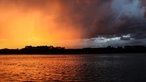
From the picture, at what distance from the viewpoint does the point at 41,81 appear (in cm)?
5950

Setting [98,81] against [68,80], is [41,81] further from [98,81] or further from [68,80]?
[98,81]

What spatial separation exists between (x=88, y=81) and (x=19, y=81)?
510 inches

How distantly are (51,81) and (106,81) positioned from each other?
33.4ft

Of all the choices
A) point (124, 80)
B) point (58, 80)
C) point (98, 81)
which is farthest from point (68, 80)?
point (124, 80)

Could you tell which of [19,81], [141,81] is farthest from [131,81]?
[19,81]

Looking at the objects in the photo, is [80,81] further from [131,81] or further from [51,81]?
[131,81]

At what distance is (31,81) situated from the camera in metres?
59.7

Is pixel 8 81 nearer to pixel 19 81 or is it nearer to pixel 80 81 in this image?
pixel 19 81

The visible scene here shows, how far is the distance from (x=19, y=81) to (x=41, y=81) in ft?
13.6

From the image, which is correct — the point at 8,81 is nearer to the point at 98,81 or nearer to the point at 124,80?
the point at 98,81

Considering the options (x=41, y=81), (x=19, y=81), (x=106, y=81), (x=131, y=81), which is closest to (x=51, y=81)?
(x=41, y=81)

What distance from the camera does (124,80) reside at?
6016 cm

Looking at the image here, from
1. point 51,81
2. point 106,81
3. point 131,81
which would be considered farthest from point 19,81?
point 131,81

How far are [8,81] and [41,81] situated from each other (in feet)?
20.8
